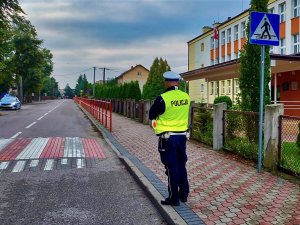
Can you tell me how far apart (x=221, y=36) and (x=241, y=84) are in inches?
1512

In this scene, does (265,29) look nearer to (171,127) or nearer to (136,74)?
(171,127)

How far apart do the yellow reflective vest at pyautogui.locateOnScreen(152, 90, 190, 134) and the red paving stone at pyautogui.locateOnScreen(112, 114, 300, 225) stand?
44.8 inches

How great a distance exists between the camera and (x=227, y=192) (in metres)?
5.97

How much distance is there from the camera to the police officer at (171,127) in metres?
5.31

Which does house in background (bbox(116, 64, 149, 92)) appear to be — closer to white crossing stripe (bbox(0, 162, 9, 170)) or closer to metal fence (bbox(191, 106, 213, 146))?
metal fence (bbox(191, 106, 213, 146))

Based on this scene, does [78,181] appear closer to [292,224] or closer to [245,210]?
[245,210]

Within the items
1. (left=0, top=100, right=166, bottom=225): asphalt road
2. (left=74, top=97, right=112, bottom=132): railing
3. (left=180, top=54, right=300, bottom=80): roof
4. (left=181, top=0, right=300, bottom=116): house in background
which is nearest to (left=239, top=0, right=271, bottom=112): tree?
(left=181, top=0, right=300, bottom=116): house in background

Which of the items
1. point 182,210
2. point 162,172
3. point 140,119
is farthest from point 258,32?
point 140,119

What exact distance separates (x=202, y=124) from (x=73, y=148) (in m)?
4.13

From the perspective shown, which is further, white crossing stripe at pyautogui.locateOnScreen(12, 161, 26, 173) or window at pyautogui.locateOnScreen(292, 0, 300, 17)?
window at pyautogui.locateOnScreen(292, 0, 300, 17)

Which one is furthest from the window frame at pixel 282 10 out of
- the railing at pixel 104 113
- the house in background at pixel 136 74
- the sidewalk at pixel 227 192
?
the house in background at pixel 136 74

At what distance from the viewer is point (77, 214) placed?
520cm

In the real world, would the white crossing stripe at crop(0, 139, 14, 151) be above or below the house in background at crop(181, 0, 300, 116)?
below

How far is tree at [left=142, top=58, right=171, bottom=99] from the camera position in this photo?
31.2 metres
